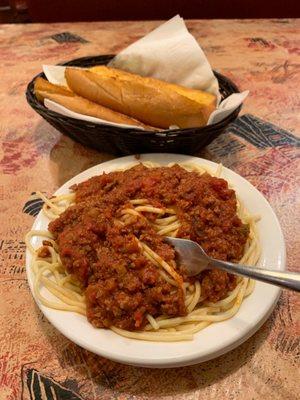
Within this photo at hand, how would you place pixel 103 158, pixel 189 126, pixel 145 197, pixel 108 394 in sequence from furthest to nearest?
pixel 103 158
pixel 189 126
pixel 145 197
pixel 108 394

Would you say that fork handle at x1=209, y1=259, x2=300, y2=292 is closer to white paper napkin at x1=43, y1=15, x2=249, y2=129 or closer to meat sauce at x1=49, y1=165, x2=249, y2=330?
meat sauce at x1=49, y1=165, x2=249, y2=330

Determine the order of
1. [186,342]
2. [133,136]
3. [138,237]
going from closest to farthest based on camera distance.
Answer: [186,342], [138,237], [133,136]

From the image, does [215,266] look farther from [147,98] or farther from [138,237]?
[147,98]

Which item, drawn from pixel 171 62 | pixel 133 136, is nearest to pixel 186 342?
pixel 133 136

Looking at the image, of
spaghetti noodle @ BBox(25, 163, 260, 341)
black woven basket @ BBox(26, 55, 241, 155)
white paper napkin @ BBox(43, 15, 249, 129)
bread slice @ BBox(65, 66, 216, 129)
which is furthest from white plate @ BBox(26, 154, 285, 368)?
white paper napkin @ BBox(43, 15, 249, 129)

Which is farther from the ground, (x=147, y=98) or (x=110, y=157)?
(x=147, y=98)

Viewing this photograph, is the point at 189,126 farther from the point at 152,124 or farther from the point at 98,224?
the point at 98,224

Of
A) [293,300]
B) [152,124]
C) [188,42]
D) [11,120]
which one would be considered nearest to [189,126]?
[152,124]
